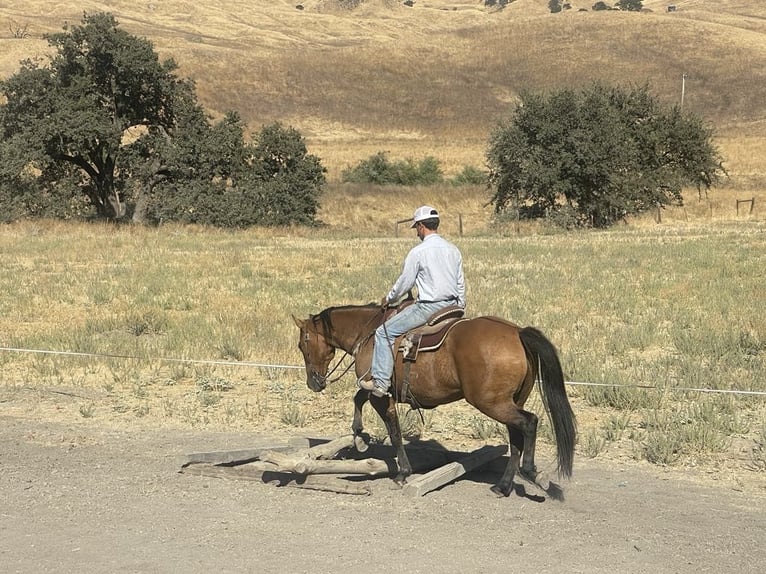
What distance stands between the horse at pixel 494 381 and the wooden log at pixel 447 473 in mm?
236

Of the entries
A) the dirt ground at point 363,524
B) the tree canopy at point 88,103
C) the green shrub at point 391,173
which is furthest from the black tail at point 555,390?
the green shrub at point 391,173

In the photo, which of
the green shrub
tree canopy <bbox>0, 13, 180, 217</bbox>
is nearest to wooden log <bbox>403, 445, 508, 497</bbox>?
tree canopy <bbox>0, 13, 180, 217</bbox>

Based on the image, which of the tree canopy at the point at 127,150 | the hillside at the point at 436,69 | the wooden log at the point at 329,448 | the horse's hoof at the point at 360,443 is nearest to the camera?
the wooden log at the point at 329,448

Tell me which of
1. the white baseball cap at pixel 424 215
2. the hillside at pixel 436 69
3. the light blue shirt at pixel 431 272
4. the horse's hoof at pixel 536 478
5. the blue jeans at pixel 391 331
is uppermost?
the hillside at pixel 436 69

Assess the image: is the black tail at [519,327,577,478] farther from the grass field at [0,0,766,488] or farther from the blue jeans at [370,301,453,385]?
the grass field at [0,0,766,488]

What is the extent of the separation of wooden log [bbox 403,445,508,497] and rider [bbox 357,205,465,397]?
31.3 inches

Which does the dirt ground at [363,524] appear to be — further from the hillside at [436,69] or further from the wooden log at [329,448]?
the hillside at [436,69]

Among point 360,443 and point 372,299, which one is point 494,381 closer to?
point 360,443

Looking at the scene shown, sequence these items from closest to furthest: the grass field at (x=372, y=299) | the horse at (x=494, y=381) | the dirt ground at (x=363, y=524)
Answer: the dirt ground at (x=363, y=524) → the horse at (x=494, y=381) → the grass field at (x=372, y=299)

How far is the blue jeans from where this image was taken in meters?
7.26

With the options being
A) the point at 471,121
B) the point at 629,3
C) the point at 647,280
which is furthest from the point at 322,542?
the point at 629,3

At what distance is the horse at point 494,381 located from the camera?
6820 mm

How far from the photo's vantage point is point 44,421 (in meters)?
10.1

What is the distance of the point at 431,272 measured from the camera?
288 inches
